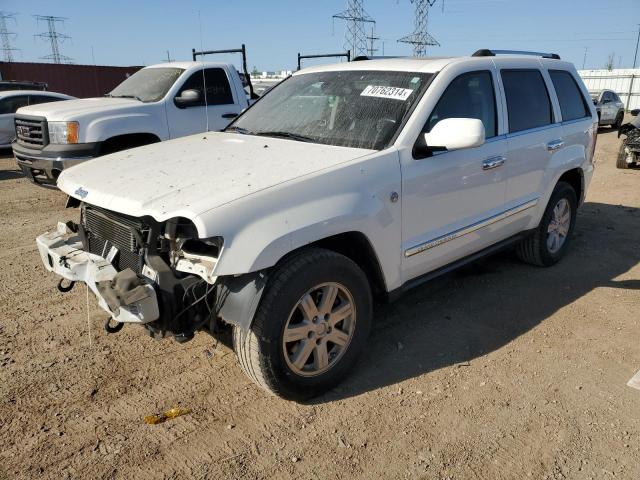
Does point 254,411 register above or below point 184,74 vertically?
below

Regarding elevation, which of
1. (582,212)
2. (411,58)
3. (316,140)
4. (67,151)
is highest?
(411,58)

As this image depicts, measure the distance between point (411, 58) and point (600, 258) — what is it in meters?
3.02

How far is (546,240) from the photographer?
16.2 ft

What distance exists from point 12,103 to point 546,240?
456 inches

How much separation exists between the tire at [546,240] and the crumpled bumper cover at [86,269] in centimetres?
355

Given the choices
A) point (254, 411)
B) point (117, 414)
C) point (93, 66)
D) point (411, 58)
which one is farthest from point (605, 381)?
point (93, 66)

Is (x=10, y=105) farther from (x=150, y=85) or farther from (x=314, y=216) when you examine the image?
(x=314, y=216)

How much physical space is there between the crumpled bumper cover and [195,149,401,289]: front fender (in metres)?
0.42

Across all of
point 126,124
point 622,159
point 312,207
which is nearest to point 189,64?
point 126,124

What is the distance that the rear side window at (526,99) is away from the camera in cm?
415

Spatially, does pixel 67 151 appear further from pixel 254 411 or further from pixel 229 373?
pixel 254 411

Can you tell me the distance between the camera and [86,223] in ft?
10.6

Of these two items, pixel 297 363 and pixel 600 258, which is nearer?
pixel 297 363

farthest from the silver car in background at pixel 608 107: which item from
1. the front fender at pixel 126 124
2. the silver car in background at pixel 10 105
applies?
the silver car in background at pixel 10 105
